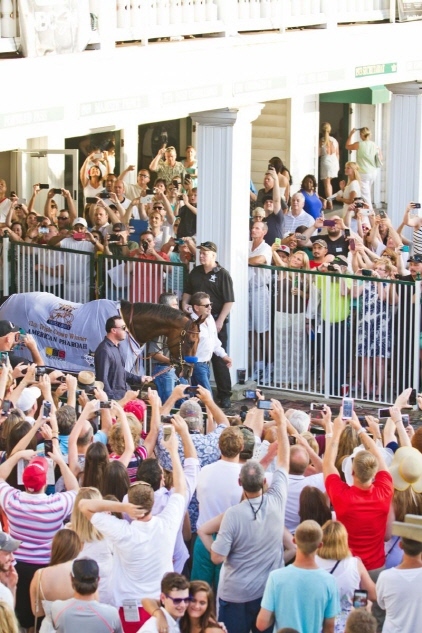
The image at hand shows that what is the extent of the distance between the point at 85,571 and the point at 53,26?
8.36 meters

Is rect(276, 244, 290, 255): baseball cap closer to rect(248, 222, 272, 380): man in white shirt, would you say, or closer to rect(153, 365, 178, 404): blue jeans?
rect(248, 222, 272, 380): man in white shirt

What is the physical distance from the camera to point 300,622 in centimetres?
828

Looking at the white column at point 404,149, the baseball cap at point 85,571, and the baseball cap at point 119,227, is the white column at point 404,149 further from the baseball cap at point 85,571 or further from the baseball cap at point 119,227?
the baseball cap at point 85,571

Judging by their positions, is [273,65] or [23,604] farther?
[273,65]

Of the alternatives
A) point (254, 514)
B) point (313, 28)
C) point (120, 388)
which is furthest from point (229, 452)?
point (313, 28)

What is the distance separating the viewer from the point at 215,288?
16453mm

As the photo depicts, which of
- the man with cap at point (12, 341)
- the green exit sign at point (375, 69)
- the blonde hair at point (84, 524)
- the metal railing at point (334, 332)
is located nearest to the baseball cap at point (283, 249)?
the metal railing at point (334, 332)

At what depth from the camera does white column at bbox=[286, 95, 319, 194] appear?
91.6 ft

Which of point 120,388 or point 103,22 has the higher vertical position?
point 103,22

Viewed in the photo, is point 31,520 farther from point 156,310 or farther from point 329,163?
point 329,163

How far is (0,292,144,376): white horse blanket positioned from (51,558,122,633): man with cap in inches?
295

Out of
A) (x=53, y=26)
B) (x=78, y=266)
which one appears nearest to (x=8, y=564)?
(x=53, y=26)

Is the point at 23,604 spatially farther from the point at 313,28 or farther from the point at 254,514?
the point at 313,28

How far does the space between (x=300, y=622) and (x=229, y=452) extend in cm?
161
